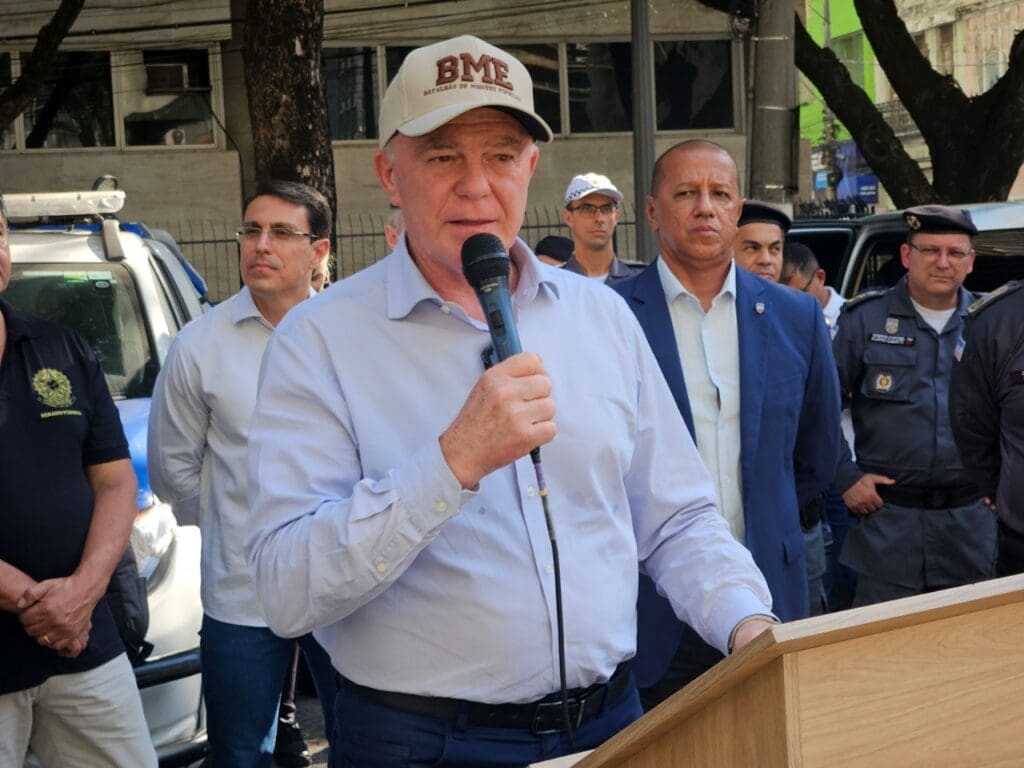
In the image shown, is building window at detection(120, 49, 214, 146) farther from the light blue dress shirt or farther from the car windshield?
the light blue dress shirt

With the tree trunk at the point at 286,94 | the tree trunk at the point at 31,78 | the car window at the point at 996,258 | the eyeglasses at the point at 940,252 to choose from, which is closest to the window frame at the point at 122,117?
the tree trunk at the point at 31,78

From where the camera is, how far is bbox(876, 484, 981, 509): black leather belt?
6625 millimetres

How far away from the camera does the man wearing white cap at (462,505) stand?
260cm

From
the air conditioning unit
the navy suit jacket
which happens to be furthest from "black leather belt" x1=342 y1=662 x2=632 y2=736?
the air conditioning unit

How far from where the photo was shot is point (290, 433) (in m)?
2.61

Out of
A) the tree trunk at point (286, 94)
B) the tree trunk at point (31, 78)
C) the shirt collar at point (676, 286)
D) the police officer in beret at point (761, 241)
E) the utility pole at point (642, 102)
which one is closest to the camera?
the shirt collar at point (676, 286)

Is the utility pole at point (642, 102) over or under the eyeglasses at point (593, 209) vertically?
over

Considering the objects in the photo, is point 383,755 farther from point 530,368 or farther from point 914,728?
point 914,728

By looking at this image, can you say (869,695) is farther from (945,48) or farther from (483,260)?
(945,48)

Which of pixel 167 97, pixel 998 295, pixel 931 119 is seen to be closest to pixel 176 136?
pixel 167 97

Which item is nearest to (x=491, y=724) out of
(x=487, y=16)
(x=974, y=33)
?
(x=487, y=16)

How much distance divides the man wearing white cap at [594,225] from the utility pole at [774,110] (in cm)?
182

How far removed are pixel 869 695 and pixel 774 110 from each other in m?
8.48

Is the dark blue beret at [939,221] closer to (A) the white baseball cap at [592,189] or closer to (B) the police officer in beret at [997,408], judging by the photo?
(B) the police officer in beret at [997,408]
